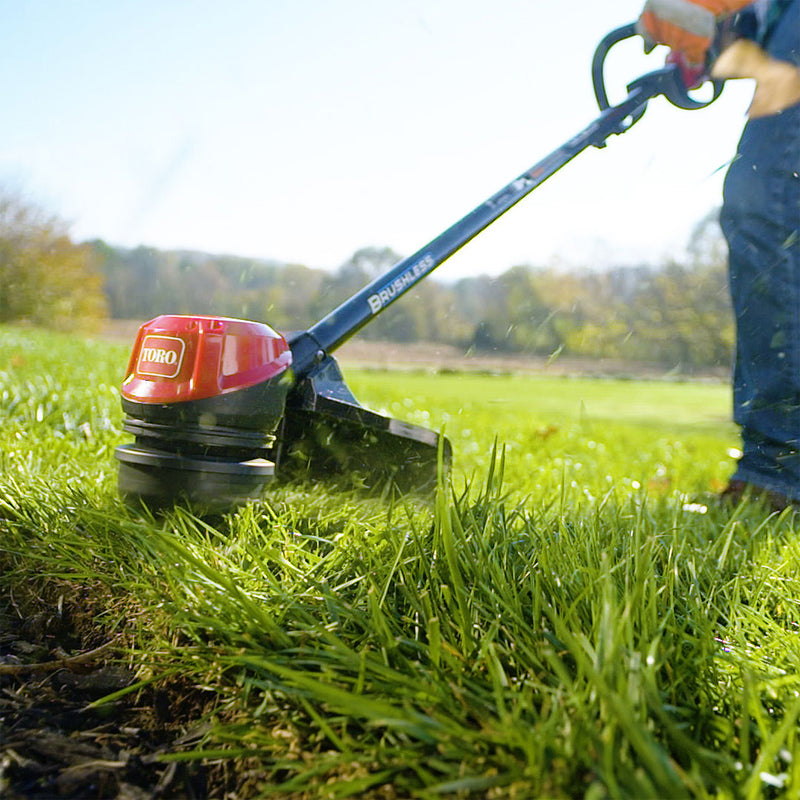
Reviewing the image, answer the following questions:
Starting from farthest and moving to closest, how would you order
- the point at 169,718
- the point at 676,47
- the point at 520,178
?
1. the point at 676,47
2. the point at 520,178
3. the point at 169,718

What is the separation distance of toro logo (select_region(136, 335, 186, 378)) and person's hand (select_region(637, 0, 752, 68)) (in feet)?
5.10

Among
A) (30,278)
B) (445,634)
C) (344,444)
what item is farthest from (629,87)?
(30,278)

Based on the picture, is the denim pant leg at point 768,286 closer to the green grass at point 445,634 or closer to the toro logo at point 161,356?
the green grass at point 445,634

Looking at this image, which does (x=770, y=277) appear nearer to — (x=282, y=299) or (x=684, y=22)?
(x=684, y=22)

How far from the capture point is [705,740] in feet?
3.42

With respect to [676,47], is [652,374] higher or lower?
lower

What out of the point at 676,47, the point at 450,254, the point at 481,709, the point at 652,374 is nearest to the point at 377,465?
the point at 450,254

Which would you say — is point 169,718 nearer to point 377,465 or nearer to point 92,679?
point 92,679

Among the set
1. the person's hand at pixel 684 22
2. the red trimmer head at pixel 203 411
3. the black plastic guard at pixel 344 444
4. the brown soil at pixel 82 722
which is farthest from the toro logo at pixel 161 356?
the person's hand at pixel 684 22

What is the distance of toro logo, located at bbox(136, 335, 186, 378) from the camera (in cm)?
161

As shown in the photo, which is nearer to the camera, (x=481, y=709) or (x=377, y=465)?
(x=481, y=709)

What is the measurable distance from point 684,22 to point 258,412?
5.23 ft

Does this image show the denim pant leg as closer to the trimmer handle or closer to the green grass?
the trimmer handle

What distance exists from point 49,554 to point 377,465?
73 cm
